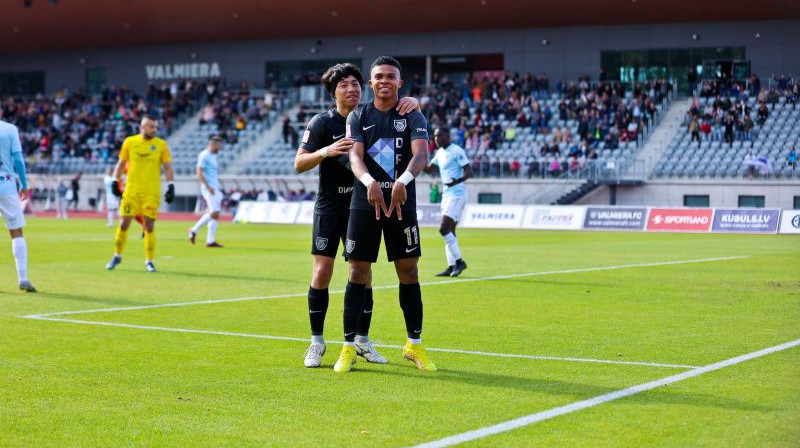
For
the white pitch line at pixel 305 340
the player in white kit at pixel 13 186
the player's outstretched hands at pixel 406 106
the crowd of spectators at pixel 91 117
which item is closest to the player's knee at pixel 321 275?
the white pitch line at pixel 305 340

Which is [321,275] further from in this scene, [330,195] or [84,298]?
[84,298]

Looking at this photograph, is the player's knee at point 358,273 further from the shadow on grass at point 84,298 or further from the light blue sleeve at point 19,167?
the light blue sleeve at point 19,167

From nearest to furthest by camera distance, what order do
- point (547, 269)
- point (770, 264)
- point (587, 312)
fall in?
point (587, 312)
point (547, 269)
point (770, 264)

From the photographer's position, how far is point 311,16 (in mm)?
56031

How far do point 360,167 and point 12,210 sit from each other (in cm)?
780

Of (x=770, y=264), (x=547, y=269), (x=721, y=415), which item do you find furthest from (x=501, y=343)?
(x=770, y=264)

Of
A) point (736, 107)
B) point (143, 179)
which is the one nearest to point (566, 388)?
point (143, 179)

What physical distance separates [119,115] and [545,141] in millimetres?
26626

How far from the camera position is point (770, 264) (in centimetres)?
2017

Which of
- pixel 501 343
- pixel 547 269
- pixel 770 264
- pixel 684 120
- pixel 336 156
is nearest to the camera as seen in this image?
pixel 336 156

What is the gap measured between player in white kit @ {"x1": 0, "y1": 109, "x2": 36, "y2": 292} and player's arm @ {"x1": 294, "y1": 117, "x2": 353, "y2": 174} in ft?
21.9

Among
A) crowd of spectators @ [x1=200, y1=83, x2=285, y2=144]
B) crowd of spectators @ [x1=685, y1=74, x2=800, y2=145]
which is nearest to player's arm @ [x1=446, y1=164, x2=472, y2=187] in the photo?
crowd of spectators @ [x1=685, y1=74, x2=800, y2=145]

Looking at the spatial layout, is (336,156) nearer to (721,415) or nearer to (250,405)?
(250,405)

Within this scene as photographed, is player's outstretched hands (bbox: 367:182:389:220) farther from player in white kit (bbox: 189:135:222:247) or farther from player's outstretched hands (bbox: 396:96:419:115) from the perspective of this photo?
player in white kit (bbox: 189:135:222:247)
